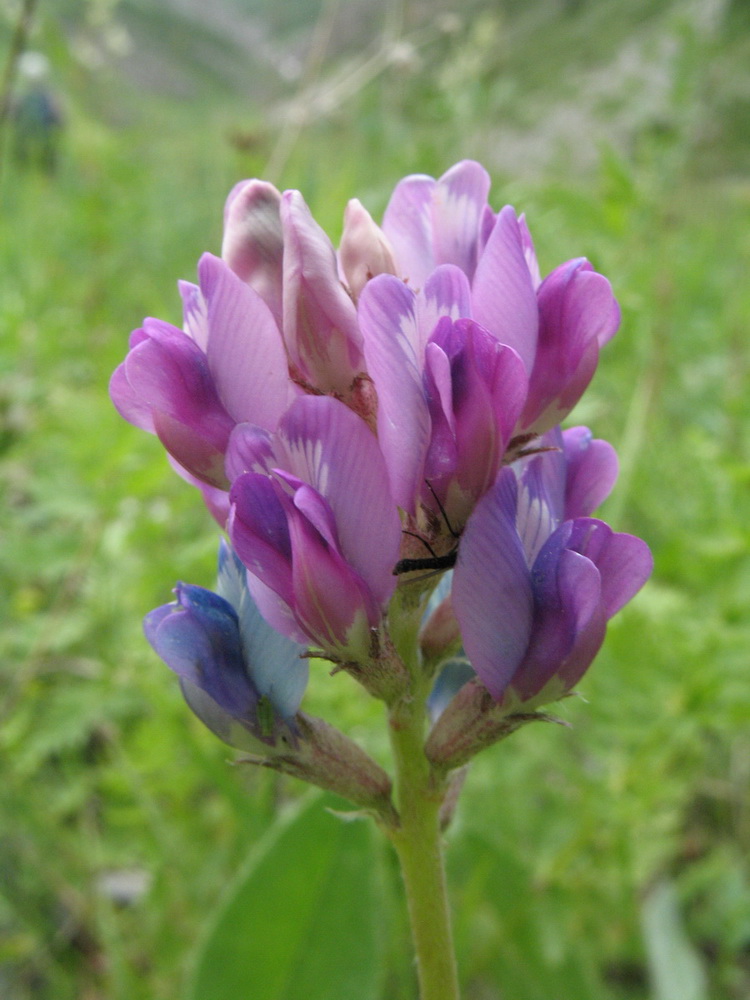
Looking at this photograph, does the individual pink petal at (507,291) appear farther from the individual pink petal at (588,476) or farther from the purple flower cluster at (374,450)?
the individual pink petal at (588,476)

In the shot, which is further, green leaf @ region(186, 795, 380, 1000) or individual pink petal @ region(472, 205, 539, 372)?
green leaf @ region(186, 795, 380, 1000)

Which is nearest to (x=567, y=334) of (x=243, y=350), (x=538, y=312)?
(x=538, y=312)

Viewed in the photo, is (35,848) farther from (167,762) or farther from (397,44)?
(397,44)

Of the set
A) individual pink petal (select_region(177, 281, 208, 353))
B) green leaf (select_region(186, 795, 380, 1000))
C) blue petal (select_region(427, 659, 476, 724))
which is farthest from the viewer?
green leaf (select_region(186, 795, 380, 1000))

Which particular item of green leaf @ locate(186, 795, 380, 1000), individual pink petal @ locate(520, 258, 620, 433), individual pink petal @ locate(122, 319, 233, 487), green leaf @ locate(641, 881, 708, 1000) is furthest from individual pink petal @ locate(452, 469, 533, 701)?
green leaf @ locate(641, 881, 708, 1000)

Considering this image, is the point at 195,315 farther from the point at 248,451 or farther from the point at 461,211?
the point at 461,211

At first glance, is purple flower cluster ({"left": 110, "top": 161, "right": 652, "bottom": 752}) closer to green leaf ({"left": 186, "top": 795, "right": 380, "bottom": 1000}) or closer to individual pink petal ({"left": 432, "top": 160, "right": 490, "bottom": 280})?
individual pink petal ({"left": 432, "top": 160, "right": 490, "bottom": 280})

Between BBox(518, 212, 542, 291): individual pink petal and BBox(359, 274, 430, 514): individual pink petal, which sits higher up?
BBox(518, 212, 542, 291): individual pink petal

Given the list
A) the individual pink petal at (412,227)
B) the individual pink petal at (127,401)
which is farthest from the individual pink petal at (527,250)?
the individual pink petal at (127,401)

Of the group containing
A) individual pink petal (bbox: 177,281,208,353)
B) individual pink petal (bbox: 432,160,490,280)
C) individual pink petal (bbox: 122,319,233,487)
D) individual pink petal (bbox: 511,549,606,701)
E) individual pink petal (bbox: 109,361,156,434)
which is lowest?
individual pink petal (bbox: 511,549,606,701)
